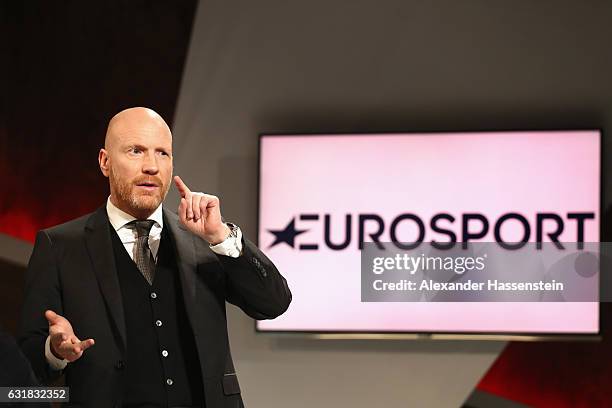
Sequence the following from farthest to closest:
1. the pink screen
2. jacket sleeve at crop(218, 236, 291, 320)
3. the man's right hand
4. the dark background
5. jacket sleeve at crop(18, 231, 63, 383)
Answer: the dark background < the pink screen < jacket sleeve at crop(218, 236, 291, 320) < jacket sleeve at crop(18, 231, 63, 383) < the man's right hand

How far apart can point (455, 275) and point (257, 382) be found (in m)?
1.05

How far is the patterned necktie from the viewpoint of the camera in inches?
88.3

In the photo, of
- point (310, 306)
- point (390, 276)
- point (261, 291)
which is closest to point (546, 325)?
point (390, 276)

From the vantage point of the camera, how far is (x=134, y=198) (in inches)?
86.1

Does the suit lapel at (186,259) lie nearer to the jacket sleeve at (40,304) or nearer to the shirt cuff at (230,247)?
the shirt cuff at (230,247)

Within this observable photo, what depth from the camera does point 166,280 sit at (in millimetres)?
2225

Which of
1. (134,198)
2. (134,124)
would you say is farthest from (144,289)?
(134,124)

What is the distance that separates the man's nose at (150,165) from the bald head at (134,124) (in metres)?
0.07

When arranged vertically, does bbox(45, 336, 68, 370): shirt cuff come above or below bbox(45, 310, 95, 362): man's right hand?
below

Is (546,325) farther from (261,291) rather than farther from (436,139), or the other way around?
(261,291)

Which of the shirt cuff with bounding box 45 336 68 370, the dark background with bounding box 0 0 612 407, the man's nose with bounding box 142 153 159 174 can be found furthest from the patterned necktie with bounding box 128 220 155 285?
the dark background with bounding box 0 0 612 407

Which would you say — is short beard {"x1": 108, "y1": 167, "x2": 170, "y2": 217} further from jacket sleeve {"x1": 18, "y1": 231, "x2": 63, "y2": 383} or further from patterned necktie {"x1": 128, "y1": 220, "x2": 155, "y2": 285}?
jacket sleeve {"x1": 18, "y1": 231, "x2": 63, "y2": 383}

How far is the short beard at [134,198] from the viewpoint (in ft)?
7.16

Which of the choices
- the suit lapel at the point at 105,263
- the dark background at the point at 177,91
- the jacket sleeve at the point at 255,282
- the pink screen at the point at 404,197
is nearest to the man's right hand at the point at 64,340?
the suit lapel at the point at 105,263
